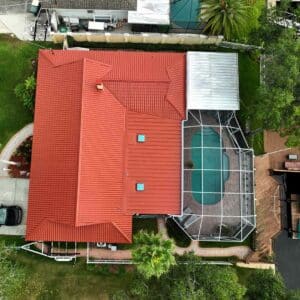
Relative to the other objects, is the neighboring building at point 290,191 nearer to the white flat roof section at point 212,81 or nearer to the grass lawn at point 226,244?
the grass lawn at point 226,244

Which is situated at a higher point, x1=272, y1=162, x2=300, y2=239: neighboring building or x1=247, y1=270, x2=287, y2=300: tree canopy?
x1=272, y1=162, x2=300, y2=239: neighboring building

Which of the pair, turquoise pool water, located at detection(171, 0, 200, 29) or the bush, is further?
turquoise pool water, located at detection(171, 0, 200, 29)

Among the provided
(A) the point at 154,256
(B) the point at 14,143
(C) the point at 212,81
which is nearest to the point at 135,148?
(C) the point at 212,81

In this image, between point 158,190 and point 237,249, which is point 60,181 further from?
point 237,249

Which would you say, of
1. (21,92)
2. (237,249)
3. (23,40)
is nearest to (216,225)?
(237,249)

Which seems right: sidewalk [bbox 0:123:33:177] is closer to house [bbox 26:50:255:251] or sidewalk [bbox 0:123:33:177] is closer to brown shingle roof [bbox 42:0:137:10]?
house [bbox 26:50:255:251]

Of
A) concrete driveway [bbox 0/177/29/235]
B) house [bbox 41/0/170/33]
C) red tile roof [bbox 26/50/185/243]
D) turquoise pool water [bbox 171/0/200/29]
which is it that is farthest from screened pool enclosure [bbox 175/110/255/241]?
concrete driveway [bbox 0/177/29/235]
